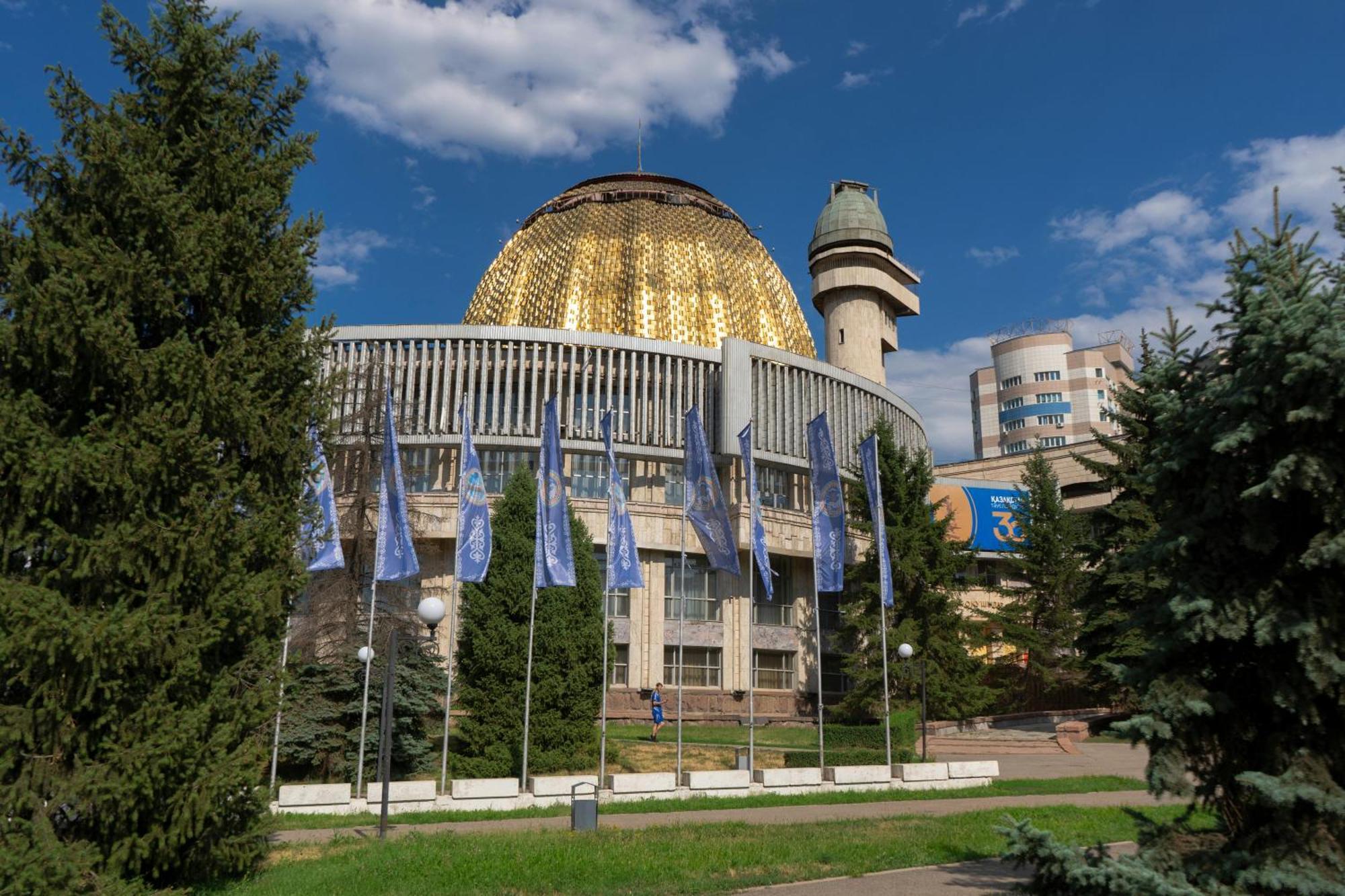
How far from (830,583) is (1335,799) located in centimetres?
1721

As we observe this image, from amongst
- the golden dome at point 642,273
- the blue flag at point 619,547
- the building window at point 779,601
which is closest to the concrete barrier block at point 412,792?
the blue flag at point 619,547

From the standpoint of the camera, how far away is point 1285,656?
8.50 metres

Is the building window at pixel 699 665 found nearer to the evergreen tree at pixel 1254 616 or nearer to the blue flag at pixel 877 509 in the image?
the blue flag at pixel 877 509

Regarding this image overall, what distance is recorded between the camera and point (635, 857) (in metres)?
12.6

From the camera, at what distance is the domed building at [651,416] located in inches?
1574

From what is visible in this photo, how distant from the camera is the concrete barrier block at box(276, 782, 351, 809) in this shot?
57.3ft

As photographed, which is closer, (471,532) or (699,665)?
(471,532)

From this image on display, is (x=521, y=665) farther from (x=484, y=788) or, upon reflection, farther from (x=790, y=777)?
(x=790, y=777)

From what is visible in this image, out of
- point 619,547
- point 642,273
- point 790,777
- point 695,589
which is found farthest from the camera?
point 642,273

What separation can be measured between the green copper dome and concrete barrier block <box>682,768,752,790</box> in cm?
4159

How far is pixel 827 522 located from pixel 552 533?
7290 millimetres

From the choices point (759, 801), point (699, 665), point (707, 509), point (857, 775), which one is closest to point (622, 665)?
point (699, 665)

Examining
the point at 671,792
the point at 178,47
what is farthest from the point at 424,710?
the point at 178,47

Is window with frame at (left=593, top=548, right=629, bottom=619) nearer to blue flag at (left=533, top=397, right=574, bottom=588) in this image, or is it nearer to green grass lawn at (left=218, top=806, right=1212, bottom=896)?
blue flag at (left=533, top=397, right=574, bottom=588)
